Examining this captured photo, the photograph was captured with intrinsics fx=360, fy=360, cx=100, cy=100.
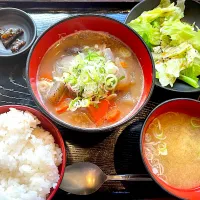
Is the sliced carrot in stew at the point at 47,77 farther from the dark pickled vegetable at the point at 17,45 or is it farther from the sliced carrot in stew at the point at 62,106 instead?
the dark pickled vegetable at the point at 17,45

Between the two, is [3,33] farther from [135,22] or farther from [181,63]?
[181,63]

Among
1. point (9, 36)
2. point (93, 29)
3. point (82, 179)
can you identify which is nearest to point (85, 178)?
point (82, 179)

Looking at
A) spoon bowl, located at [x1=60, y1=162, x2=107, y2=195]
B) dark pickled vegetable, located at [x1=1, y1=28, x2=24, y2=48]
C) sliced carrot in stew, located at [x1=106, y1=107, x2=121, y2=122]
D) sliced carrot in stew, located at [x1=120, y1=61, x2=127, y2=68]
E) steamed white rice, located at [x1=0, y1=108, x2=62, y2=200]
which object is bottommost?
spoon bowl, located at [x1=60, y1=162, x2=107, y2=195]

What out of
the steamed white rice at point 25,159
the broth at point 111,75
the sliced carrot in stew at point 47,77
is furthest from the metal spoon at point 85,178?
the sliced carrot in stew at point 47,77

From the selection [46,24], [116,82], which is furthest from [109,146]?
[46,24]

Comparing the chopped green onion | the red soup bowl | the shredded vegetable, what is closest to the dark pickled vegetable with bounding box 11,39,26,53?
the shredded vegetable

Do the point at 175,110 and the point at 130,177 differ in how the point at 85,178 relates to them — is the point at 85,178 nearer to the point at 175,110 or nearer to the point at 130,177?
the point at 130,177

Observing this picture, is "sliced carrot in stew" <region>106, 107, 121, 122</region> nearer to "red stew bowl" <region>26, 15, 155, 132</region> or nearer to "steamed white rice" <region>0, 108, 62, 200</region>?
"red stew bowl" <region>26, 15, 155, 132</region>

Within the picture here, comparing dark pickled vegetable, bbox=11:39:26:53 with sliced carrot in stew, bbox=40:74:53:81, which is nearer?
sliced carrot in stew, bbox=40:74:53:81
